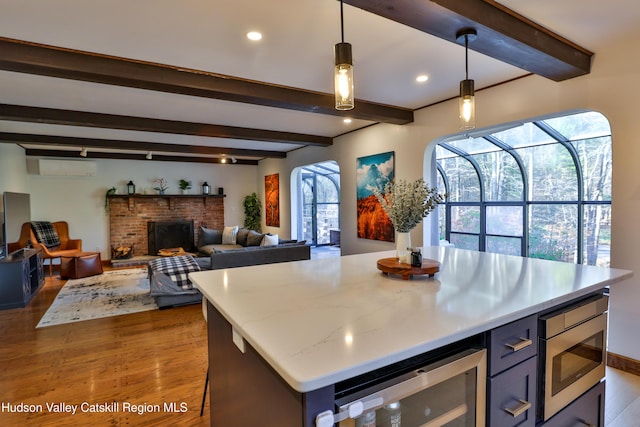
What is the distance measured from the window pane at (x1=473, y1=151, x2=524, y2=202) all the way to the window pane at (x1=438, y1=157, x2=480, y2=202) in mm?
223

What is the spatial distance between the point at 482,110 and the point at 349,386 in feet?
11.5

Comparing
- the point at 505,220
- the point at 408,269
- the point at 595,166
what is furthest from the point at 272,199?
the point at 408,269

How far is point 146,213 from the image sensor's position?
7895 millimetres

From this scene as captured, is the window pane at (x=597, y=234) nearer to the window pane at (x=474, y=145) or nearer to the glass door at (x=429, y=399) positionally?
the window pane at (x=474, y=145)

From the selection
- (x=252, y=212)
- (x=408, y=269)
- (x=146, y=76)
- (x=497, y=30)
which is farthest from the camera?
(x=252, y=212)

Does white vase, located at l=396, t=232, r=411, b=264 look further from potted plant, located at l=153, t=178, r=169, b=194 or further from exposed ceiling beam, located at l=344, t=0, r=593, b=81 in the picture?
potted plant, located at l=153, t=178, r=169, b=194

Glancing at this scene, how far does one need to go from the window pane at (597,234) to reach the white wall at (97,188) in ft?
25.4

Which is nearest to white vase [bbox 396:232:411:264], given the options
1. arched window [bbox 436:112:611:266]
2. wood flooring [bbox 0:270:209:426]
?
wood flooring [bbox 0:270:209:426]

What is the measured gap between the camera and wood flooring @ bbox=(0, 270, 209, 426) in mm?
2168

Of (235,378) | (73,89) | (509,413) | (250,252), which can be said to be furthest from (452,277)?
(73,89)

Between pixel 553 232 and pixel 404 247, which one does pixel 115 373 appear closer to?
pixel 404 247

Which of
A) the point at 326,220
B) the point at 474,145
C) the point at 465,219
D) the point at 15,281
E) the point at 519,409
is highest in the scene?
the point at 474,145

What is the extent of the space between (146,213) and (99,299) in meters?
3.62

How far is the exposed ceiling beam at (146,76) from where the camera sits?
2.41 metres
